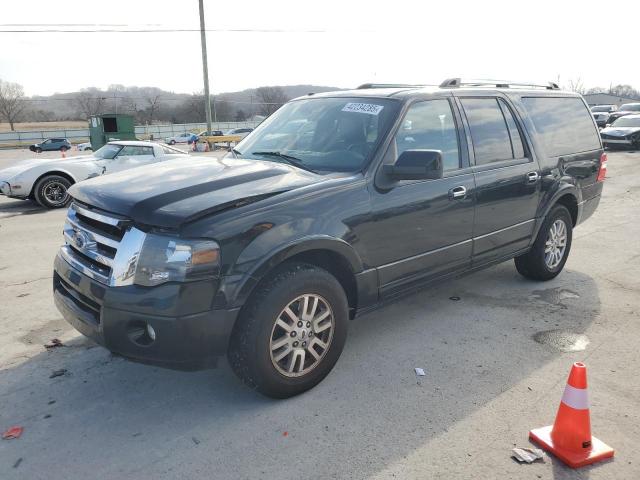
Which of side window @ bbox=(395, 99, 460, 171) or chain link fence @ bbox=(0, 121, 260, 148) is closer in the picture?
side window @ bbox=(395, 99, 460, 171)

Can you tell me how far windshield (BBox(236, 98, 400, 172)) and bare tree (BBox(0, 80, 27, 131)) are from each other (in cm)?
11360

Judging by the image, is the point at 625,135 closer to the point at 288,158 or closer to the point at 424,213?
the point at 424,213

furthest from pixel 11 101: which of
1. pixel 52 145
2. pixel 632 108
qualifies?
pixel 632 108

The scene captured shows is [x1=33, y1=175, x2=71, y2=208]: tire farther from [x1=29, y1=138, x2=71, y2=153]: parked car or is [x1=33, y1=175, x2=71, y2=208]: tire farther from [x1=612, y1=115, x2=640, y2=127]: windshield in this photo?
[x1=29, y1=138, x2=71, y2=153]: parked car

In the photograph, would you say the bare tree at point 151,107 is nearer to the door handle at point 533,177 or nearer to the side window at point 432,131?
the door handle at point 533,177

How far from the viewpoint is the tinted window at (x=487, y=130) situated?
13.9 feet

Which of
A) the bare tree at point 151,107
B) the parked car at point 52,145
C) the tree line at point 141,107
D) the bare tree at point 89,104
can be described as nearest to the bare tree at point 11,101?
the tree line at point 141,107

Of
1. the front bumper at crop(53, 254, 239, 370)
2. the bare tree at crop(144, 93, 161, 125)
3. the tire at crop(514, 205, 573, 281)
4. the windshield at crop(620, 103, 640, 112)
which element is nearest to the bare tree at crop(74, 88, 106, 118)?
the bare tree at crop(144, 93, 161, 125)

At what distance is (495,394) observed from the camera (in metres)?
3.27

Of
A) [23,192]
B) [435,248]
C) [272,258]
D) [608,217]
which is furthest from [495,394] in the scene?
[23,192]

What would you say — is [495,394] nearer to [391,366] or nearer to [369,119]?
[391,366]

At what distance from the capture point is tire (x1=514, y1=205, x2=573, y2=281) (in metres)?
5.16

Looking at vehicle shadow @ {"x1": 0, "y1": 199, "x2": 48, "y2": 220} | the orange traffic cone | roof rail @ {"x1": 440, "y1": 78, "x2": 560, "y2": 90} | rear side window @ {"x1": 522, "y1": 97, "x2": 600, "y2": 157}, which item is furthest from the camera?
vehicle shadow @ {"x1": 0, "y1": 199, "x2": 48, "y2": 220}

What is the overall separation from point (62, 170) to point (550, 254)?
9.65m
